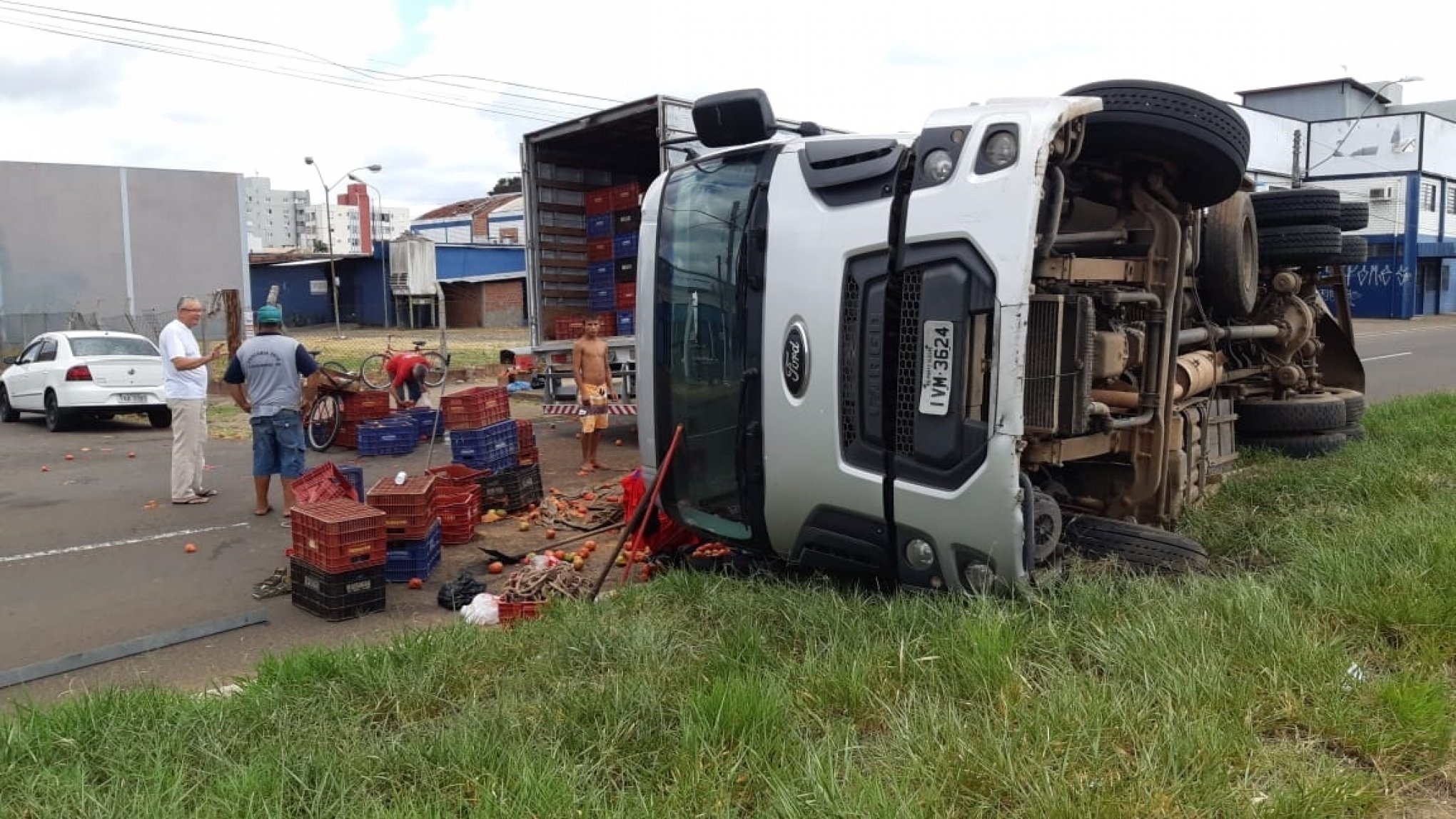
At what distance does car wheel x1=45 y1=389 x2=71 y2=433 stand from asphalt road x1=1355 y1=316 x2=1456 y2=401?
17.4m

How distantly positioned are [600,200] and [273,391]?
5.76 m

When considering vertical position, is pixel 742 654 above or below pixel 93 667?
above

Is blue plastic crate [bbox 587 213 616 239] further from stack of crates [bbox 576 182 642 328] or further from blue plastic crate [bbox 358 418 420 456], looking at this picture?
blue plastic crate [bbox 358 418 420 456]

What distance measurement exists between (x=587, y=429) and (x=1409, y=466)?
7259mm

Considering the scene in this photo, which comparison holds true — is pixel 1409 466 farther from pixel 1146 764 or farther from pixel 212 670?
pixel 212 670

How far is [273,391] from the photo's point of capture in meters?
8.55

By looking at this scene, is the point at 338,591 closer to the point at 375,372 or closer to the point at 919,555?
the point at 919,555

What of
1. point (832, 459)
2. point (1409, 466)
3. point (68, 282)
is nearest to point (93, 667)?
point (832, 459)

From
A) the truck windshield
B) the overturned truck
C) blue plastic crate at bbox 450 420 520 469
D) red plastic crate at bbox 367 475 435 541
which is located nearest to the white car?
blue plastic crate at bbox 450 420 520 469

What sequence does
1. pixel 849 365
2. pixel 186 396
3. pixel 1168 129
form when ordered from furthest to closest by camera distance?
1. pixel 186 396
2. pixel 1168 129
3. pixel 849 365

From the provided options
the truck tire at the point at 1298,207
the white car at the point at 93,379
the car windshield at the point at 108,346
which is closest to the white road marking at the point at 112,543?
the white car at the point at 93,379

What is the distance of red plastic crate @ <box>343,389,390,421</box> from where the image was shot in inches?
516

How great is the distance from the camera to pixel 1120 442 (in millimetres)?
5336

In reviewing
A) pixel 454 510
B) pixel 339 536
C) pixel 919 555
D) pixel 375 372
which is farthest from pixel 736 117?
pixel 375 372
